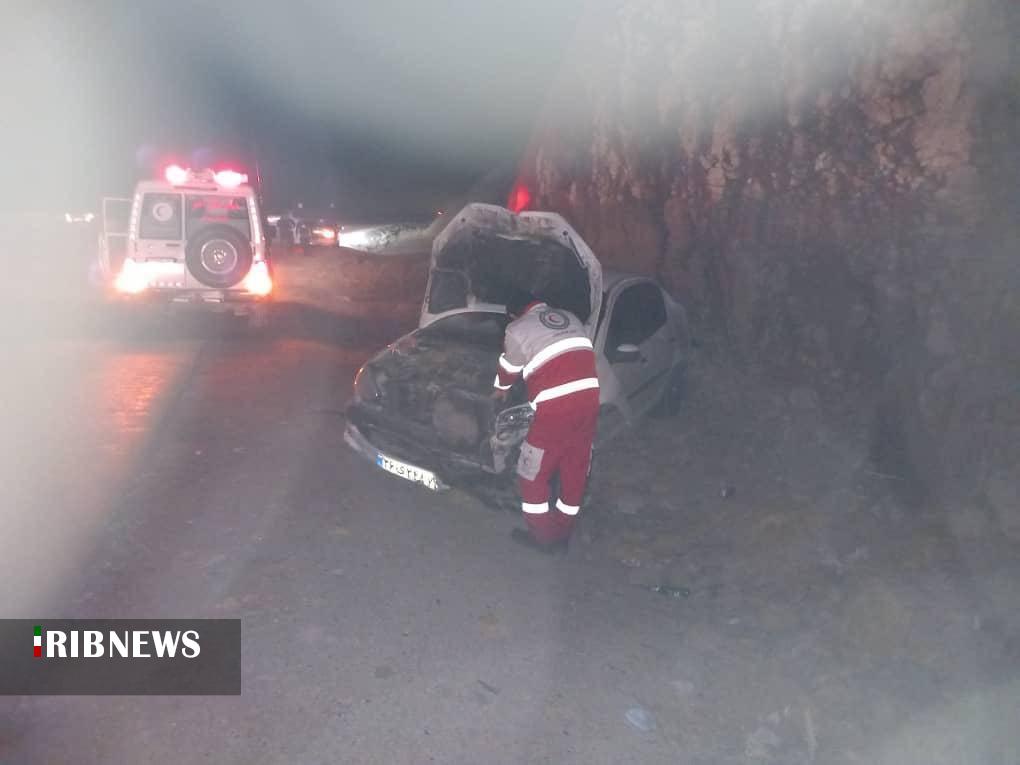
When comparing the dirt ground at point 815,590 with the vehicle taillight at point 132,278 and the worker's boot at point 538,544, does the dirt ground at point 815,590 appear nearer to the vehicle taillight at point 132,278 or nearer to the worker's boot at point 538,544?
the worker's boot at point 538,544

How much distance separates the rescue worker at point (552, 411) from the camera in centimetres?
586

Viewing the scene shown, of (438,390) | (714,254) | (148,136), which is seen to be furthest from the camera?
(148,136)

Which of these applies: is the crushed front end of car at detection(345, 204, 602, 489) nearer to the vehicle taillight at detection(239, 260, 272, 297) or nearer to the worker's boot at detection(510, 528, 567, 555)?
the worker's boot at detection(510, 528, 567, 555)

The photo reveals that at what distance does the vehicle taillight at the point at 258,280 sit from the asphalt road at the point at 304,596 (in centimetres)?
361

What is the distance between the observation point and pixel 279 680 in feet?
14.3

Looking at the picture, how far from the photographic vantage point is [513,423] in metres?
6.31

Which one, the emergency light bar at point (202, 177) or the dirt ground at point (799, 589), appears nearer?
the dirt ground at point (799, 589)

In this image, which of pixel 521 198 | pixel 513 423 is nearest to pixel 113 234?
pixel 521 198

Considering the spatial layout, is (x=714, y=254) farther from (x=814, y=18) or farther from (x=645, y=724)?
(x=645, y=724)

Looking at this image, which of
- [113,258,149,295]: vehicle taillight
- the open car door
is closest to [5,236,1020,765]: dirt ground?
[113,258,149,295]: vehicle taillight

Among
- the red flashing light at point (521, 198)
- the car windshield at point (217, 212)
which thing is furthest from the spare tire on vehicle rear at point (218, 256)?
the red flashing light at point (521, 198)

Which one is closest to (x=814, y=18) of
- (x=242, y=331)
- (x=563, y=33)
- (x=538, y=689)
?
(x=538, y=689)

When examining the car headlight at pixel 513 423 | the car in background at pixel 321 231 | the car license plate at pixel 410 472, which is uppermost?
the car headlight at pixel 513 423

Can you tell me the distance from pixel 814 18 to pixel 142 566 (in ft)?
23.9
